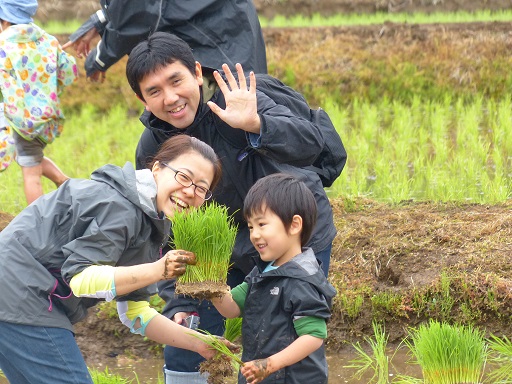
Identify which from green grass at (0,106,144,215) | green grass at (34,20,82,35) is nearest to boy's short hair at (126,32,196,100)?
green grass at (0,106,144,215)

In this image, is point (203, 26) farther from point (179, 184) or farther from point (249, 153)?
point (179, 184)

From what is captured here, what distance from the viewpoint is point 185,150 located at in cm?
289

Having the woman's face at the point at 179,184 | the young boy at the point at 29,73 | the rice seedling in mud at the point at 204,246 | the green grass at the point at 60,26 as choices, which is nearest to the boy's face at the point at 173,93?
the woman's face at the point at 179,184

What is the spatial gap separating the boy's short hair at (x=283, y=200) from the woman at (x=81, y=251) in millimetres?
161

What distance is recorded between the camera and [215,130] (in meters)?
3.19

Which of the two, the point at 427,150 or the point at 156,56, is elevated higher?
the point at 156,56

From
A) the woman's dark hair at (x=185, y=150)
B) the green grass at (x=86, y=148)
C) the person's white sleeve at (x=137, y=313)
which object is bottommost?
the green grass at (x=86, y=148)

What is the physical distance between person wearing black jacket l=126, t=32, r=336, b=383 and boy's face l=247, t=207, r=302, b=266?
23 centimetres

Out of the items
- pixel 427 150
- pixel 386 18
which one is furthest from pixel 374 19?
pixel 427 150

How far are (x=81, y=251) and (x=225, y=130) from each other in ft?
2.48

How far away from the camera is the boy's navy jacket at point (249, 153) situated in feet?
9.69

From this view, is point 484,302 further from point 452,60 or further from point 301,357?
point 452,60

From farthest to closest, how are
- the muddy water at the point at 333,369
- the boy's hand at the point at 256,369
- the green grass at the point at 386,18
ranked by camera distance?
the green grass at the point at 386,18
the muddy water at the point at 333,369
the boy's hand at the point at 256,369

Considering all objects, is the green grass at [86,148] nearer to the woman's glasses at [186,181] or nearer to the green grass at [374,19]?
the green grass at [374,19]
